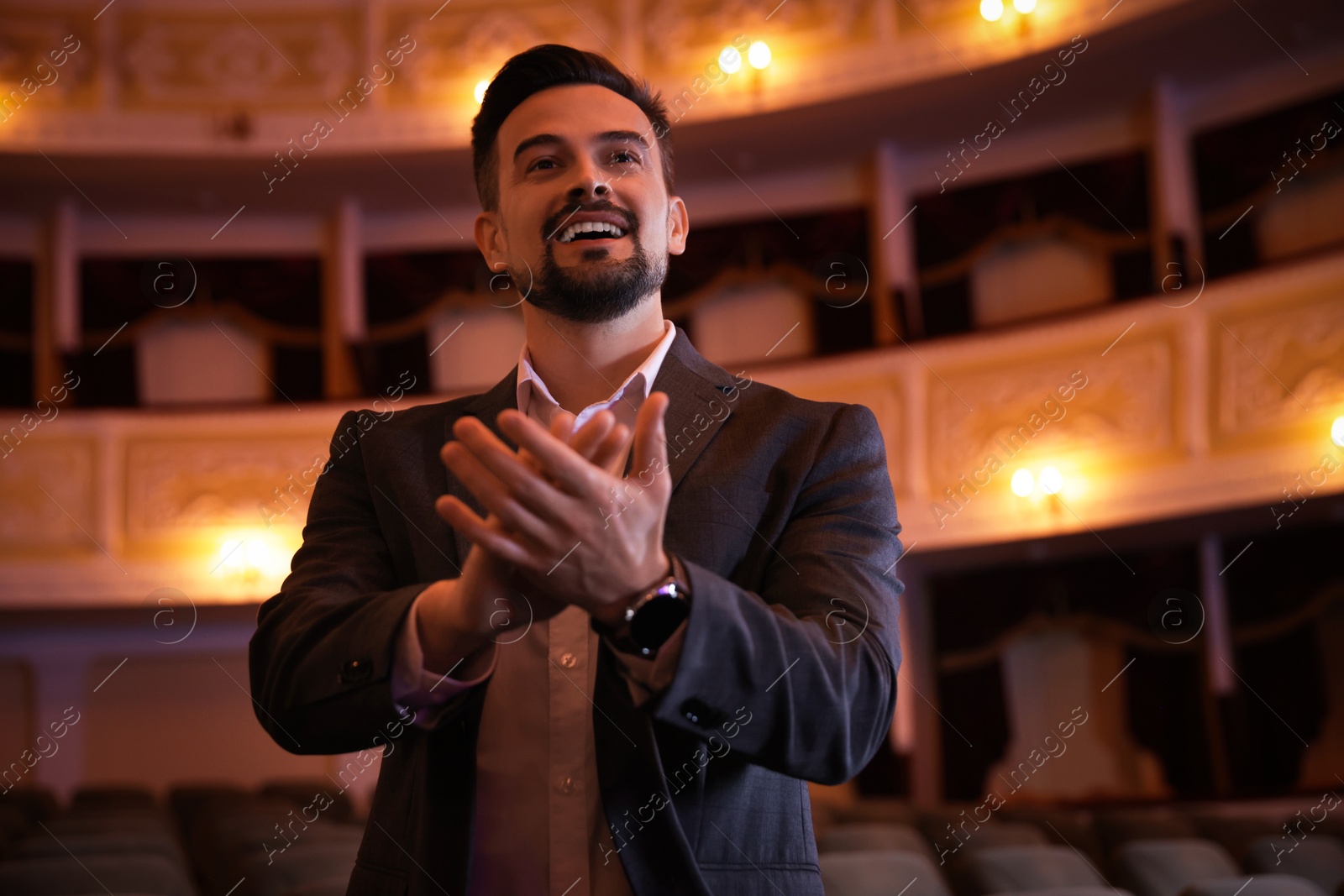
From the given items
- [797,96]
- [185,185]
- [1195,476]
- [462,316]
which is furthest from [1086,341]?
[185,185]

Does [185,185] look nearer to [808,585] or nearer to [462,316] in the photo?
[462,316]

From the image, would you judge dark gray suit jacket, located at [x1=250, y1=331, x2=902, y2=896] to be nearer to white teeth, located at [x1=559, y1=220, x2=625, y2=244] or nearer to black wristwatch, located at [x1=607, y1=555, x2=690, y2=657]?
black wristwatch, located at [x1=607, y1=555, x2=690, y2=657]

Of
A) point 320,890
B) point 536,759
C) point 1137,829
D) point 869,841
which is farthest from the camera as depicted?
point 1137,829

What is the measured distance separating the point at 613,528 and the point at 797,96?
28.5ft

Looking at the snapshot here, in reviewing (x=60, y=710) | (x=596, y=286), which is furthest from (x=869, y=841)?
(x=60, y=710)

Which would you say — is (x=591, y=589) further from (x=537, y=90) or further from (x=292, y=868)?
(x=292, y=868)

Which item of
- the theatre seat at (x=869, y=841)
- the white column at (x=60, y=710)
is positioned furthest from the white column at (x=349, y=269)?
the theatre seat at (x=869, y=841)

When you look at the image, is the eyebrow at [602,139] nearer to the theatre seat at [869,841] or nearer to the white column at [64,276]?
the theatre seat at [869,841]

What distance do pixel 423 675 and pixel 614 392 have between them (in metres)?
0.46

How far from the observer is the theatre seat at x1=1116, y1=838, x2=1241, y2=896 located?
12.9ft

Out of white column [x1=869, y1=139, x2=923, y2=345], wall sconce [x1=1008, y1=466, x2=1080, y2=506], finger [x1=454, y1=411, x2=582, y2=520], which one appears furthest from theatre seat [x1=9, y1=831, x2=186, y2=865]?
white column [x1=869, y1=139, x2=923, y2=345]

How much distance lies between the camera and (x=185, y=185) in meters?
10.1

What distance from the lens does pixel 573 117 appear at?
58.0 inches

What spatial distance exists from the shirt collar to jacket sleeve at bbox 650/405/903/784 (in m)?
0.23
